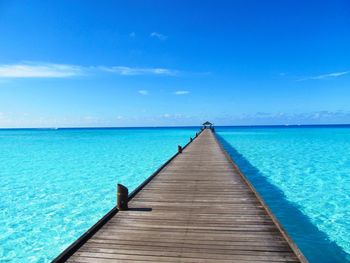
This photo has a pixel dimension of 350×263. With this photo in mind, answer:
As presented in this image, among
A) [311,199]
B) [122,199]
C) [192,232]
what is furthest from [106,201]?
[311,199]

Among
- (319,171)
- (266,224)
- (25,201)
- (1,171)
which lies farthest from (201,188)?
(1,171)

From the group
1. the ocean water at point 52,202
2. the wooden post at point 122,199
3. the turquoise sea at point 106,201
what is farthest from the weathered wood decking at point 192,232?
the ocean water at point 52,202

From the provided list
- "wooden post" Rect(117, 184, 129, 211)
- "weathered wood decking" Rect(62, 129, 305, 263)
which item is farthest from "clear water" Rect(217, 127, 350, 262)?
"wooden post" Rect(117, 184, 129, 211)

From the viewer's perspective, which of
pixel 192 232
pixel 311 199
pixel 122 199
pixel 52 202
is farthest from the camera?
pixel 52 202

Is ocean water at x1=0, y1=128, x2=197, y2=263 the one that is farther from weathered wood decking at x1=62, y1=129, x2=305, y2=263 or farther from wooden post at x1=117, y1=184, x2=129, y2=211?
weathered wood decking at x1=62, y1=129, x2=305, y2=263

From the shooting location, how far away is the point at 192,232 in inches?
189

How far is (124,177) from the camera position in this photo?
16.1m

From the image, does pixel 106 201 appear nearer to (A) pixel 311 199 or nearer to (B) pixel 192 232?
(B) pixel 192 232

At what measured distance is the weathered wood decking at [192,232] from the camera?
400 cm

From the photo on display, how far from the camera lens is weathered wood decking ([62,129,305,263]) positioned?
158 inches

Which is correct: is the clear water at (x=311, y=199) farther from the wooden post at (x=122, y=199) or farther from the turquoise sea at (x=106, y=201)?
the wooden post at (x=122, y=199)

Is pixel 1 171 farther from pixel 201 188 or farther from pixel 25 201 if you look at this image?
pixel 201 188

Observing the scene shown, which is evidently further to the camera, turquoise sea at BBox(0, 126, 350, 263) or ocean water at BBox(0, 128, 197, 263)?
ocean water at BBox(0, 128, 197, 263)

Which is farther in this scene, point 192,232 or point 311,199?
point 311,199
